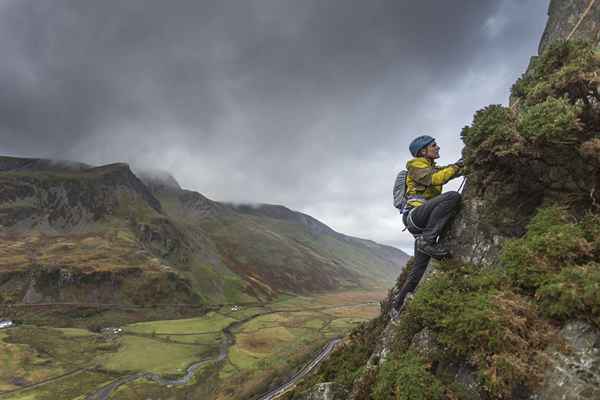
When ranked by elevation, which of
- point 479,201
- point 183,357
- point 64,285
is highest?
point 479,201

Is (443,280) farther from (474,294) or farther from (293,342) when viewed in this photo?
(293,342)

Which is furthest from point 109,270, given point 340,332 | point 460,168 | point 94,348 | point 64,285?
point 460,168

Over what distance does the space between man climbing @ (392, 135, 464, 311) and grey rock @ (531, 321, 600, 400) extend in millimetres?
4665

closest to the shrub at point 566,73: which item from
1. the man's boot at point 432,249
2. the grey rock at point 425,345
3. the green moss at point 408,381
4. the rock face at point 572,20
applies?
the man's boot at point 432,249

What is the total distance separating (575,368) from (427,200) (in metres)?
6.35

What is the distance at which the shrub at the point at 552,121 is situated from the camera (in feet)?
26.7

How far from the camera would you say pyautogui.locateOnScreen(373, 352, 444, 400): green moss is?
287 inches

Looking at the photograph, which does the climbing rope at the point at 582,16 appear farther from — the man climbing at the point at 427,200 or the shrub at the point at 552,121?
the man climbing at the point at 427,200

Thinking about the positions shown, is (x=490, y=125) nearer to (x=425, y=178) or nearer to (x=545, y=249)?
(x=425, y=178)

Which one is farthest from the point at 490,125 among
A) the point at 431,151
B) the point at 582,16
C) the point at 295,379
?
the point at 295,379

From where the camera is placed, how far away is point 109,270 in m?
197

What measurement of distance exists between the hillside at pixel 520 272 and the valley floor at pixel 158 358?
7605 centimetres

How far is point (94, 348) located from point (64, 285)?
85092mm

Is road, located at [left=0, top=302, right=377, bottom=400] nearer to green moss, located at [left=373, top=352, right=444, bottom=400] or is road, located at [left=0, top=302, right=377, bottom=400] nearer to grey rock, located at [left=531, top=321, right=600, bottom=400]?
green moss, located at [left=373, top=352, right=444, bottom=400]
